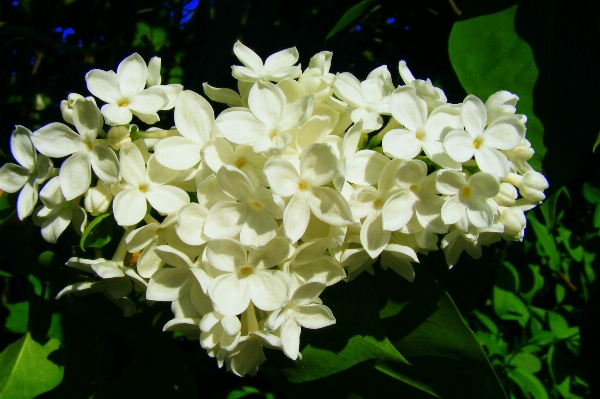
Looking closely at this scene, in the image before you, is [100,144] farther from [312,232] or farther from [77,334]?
[77,334]

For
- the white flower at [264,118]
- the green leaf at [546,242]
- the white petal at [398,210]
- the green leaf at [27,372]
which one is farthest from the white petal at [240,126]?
the green leaf at [546,242]

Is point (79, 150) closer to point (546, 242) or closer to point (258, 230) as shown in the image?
point (258, 230)

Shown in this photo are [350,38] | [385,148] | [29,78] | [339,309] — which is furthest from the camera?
[29,78]

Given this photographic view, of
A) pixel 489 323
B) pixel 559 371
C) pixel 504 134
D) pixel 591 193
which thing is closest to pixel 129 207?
pixel 504 134

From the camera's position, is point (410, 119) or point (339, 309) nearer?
point (410, 119)

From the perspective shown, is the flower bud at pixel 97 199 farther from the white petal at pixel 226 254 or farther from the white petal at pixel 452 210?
the white petal at pixel 452 210

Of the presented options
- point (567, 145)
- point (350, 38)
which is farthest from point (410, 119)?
point (350, 38)
